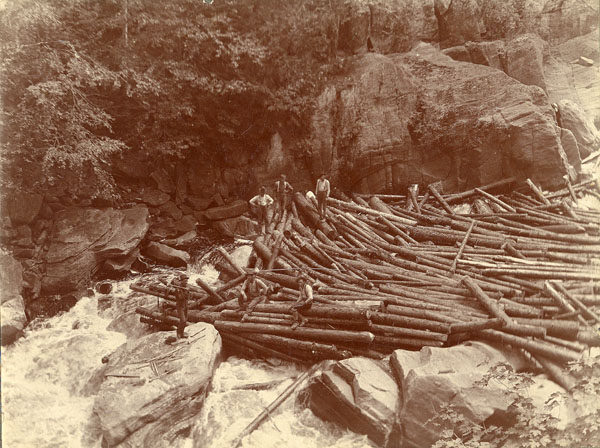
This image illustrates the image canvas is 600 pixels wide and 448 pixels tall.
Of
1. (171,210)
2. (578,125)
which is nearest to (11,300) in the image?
(171,210)

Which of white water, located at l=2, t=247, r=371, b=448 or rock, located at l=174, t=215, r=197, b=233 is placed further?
rock, located at l=174, t=215, r=197, b=233

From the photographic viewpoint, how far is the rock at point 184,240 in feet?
46.3

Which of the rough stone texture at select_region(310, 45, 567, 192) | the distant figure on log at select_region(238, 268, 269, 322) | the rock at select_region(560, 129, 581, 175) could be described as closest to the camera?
the distant figure on log at select_region(238, 268, 269, 322)

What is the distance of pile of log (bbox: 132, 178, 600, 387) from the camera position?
7676 millimetres

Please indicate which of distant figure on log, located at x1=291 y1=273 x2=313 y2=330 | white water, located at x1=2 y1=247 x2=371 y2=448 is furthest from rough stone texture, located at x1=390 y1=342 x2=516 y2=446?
distant figure on log, located at x1=291 y1=273 x2=313 y2=330

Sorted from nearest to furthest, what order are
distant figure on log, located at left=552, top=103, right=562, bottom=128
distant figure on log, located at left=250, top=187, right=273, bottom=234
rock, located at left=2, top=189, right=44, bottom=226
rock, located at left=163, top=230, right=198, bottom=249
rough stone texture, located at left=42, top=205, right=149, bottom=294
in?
rock, located at left=2, top=189, right=44, bottom=226 < rough stone texture, located at left=42, top=205, right=149, bottom=294 < distant figure on log, located at left=250, top=187, right=273, bottom=234 < rock, located at left=163, top=230, right=198, bottom=249 < distant figure on log, located at left=552, top=103, right=562, bottom=128

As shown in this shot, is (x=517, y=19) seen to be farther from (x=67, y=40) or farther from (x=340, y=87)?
(x=67, y=40)

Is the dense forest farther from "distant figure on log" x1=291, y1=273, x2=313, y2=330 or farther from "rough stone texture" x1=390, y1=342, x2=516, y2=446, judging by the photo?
"rough stone texture" x1=390, y1=342, x2=516, y2=446

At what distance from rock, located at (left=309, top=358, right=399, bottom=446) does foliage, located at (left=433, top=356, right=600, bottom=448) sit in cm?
87

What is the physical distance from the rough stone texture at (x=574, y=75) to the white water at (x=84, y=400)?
16.6m

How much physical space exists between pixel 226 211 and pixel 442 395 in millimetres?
10628

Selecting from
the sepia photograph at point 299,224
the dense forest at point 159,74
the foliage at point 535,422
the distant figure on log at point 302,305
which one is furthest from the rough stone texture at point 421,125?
the foliage at point 535,422

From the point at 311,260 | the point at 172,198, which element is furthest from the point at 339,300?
the point at 172,198

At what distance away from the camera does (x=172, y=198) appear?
1516 cm
